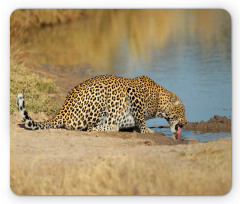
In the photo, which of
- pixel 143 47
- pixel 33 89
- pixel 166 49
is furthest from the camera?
pixel 166 49

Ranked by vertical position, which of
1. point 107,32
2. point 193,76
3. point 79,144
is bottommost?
point 79,144

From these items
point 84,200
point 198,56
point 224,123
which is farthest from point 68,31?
point 84,200

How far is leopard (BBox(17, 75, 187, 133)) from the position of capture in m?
11.0

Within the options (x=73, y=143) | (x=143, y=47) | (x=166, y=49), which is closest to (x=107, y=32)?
(x=143, y=47)

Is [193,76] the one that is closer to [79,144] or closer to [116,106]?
[116,106]

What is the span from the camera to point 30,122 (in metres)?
10.4

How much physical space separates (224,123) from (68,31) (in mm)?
5825

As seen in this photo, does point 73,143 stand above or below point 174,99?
below

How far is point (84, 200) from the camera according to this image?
891 centimetres

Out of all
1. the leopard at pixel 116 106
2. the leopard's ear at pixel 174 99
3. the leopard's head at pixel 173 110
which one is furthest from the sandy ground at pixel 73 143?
the leopard's ear at pixel 174 99

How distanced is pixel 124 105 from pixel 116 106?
163 mm

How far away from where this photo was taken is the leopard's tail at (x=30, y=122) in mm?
10114

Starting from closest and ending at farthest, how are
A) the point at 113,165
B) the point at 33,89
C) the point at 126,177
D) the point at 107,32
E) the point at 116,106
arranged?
the point at 126,177 → the point at 113,165 → the point at 116,106 → the point at 33,89 → the point at 107,32
